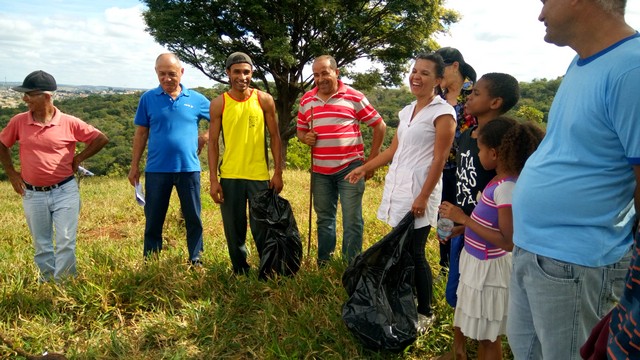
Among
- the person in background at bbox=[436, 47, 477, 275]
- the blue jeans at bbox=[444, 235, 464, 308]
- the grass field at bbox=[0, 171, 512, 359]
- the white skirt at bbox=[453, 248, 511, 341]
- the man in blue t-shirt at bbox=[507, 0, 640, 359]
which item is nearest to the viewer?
the man in blue t-shirt at bbox=[507, 0, 640, 359]

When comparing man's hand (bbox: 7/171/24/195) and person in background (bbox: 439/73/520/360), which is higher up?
person in background (bbox: 439/73/520/360)

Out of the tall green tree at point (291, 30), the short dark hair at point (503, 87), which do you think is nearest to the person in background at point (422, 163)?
the short dark hair at point (503, 87)

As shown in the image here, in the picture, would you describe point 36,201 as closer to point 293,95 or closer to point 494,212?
point 494,212

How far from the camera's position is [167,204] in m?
4.00

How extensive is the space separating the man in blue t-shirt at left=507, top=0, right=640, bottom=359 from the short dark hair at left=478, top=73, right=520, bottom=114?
90cm

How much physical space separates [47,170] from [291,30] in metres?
10.8

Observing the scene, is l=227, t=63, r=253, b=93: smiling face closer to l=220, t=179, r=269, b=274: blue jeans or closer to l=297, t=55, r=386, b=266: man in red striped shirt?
l=297, t=55, r=386, b=266: man in red striped shirt

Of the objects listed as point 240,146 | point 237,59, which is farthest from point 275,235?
point 237,59

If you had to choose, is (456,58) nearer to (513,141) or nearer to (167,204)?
(513,141)

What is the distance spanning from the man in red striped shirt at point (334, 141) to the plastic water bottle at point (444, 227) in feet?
3.82

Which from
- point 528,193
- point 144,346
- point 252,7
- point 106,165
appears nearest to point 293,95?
point 252,7

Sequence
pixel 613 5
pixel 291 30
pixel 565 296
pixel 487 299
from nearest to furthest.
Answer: pixel 613 5 → pixel 565 296 → pixel 487 299 → pixel 291 30

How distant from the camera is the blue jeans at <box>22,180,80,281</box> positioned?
12.0ft

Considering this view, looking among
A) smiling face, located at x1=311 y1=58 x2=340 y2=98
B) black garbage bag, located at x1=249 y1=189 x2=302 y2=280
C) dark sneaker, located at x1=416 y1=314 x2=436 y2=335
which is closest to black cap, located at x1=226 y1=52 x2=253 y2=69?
smiling face, located at x1=311 y1=58 x2=340 y2=98
